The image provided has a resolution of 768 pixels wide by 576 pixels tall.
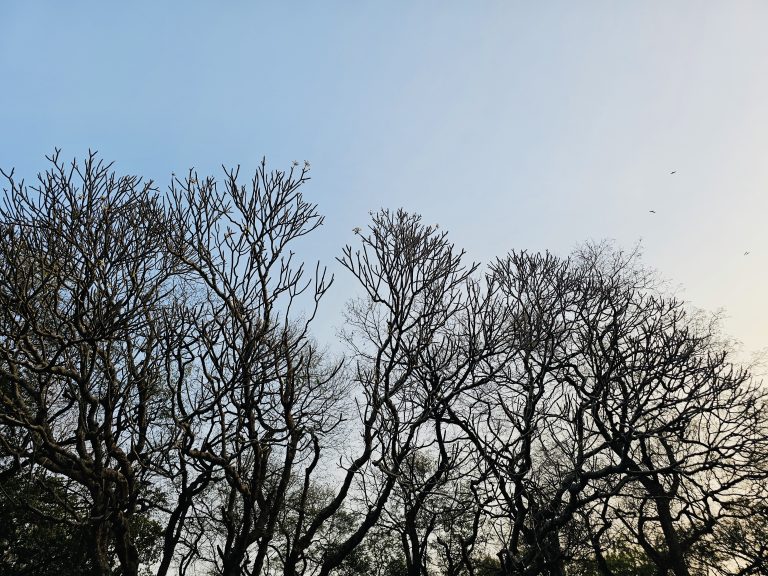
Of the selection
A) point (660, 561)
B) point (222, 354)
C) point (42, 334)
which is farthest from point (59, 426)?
point (660, 561)

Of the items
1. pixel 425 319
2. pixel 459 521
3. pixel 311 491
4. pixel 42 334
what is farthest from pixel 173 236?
pixel 311 491

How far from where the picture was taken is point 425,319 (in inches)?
274

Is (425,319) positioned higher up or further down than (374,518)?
higher up

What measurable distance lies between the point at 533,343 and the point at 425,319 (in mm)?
1536

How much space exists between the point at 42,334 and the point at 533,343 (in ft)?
18.3

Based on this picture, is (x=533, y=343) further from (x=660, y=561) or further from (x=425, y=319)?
(x=660, y=561)

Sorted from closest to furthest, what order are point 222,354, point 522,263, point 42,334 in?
point 42,334
point 222,354
point 522,263

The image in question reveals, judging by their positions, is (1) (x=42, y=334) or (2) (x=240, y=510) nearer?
(1) (x=42, y=334)

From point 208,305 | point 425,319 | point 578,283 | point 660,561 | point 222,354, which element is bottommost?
point 660,561

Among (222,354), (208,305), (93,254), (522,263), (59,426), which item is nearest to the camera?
(93,254)

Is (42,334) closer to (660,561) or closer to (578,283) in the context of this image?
(578,283)

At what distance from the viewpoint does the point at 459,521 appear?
711 cm

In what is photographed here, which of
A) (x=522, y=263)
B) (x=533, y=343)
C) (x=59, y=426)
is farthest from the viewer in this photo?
(x=59, y=426)

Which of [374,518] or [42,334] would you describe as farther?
[374,518]
